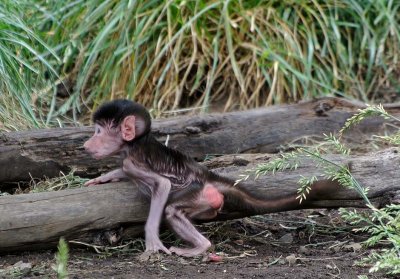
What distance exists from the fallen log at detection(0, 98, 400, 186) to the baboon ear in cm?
72

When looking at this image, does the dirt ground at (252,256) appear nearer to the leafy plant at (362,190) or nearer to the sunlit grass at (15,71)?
the leafy plant at (362,190)

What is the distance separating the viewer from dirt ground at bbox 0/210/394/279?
415cm

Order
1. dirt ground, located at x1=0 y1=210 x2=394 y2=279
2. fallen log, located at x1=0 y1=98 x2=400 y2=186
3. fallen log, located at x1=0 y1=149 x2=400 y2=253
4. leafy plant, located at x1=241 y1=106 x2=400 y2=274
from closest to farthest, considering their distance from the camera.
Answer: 1. leafy plant, located at x1=241 y1=106 x2=400 y2=274
2. dirt ground, located at x1=0 y1=210 x2=394 y2=279
3. fallen log, located at x1=0 y1=149 x2=400 y2=253
4. fallen log, located at x1=0 y1=98 x2=400 y2=186

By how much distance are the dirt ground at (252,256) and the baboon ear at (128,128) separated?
1.84ft

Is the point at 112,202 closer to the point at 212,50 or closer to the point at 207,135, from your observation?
the point at 207,135

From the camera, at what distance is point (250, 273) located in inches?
161

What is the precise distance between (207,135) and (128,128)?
1.17m

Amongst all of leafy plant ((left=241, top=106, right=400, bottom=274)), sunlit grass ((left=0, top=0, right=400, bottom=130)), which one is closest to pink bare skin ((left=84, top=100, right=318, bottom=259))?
leafy plant ((left=241, top=106, right=400, bottom=274))

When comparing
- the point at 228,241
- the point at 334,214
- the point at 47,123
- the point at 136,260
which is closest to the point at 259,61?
the point at 47,123

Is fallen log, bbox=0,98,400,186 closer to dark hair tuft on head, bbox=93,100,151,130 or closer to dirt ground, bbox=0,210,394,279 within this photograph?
dark hair tuft on head, bbox=93,100,151,130

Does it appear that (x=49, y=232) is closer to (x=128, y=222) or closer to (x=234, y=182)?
(x=128, y=222)

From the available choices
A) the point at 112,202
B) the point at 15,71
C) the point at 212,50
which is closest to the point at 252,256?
the point at 112,202

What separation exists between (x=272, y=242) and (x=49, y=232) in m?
1.23

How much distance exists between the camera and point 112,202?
15.2 ft
